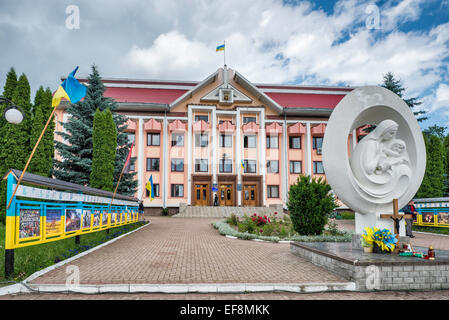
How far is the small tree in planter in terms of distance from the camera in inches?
→ 451

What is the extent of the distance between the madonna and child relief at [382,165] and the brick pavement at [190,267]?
8.08 ft

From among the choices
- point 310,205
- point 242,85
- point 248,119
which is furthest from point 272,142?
point 310,205

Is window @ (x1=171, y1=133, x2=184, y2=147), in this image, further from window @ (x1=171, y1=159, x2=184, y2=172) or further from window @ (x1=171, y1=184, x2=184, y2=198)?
window @ (x1=171, y1=184, x2=184, y2=198)

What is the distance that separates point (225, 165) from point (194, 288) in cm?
2686

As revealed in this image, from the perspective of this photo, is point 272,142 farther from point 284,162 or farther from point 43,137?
point 43,137

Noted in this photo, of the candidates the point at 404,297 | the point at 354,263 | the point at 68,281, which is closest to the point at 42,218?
the point at 68,281

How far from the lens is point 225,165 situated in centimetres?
3184

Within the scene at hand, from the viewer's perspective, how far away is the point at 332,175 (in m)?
7.37

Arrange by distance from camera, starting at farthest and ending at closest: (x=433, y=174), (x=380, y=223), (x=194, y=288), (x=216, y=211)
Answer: (x=216, y=211) → (x=433, y=174) → (x=380, y=223) → (x=194, y=288)

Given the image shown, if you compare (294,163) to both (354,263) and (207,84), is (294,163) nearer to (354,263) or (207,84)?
(207,84)

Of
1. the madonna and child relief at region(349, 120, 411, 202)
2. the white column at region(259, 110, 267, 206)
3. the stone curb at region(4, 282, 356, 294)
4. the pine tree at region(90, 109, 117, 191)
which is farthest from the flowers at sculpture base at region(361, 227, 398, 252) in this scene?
the white column at region(259, 110, 267, 206)

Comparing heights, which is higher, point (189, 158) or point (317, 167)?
point (189, 158)

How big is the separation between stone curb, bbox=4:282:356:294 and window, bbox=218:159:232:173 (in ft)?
86.9
